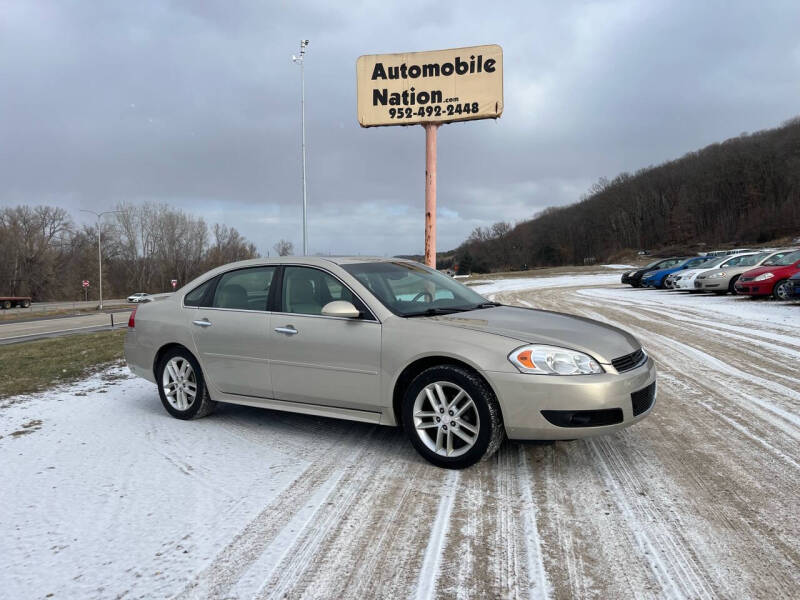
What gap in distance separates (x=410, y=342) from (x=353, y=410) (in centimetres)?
73

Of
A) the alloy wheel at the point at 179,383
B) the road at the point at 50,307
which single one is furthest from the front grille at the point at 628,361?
the road at the point at 50,307

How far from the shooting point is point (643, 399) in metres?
3.82

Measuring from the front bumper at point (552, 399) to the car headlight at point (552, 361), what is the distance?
46 millimetres

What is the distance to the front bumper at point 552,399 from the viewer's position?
3.49 meters

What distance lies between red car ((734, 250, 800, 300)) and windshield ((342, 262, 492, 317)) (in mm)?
14907

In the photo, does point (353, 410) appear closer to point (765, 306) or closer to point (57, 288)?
point (765, 306)

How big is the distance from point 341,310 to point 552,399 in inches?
62.8

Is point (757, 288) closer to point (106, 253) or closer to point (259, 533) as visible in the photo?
point (259, 533)

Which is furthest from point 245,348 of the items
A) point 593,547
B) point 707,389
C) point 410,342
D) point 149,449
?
point 707,389

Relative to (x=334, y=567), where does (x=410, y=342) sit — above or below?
above

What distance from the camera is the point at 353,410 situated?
4.19 m

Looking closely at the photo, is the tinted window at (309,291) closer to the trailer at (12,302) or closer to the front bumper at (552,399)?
the front bumper at (552,399)

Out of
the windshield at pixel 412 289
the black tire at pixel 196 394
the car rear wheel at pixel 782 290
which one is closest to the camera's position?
the windshield at pixel 412 289

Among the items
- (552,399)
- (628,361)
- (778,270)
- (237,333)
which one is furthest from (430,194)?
(778,270)
